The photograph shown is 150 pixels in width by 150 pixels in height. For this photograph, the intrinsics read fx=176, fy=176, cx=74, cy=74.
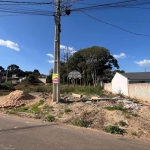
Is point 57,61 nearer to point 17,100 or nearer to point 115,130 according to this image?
point 17,100

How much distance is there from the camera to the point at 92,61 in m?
47.3

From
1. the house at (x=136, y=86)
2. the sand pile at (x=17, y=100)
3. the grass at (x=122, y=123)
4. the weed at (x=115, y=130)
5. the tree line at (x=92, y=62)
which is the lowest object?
the weed at (x=115, y=130)

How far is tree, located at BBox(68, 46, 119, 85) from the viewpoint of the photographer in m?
47.0

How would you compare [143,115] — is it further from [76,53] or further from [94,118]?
[76,53]

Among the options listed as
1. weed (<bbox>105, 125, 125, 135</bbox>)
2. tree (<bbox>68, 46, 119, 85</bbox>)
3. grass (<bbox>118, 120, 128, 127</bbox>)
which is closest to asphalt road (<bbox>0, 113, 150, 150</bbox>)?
weed (<bbox>105, 125, 125, 135</bbox>)

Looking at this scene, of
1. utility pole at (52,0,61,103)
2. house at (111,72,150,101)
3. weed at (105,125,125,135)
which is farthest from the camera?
house at (111,72,150,101)

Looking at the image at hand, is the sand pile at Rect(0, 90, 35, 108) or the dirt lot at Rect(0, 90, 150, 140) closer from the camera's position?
the dirt lot at Rect(0, 90, 150, 140)

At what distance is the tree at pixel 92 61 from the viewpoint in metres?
47.0

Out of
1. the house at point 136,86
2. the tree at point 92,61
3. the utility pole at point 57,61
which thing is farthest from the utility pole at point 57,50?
the tree at point 92,61

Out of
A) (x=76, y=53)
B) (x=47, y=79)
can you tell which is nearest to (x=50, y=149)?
(x=76, y=53)

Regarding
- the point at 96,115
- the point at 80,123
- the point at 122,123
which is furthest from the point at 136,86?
the point at 80,123

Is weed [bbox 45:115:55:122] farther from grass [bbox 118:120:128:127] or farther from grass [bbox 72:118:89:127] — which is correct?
grass [bbox 118:120:128:127]

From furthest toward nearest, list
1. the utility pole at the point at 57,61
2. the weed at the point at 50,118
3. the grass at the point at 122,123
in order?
the utility pole at the point at 57,61 → the weed at the point at 50,118 → the grass at the point at 122,123

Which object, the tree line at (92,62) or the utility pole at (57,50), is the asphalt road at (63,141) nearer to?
the utility pole at (57,50)
